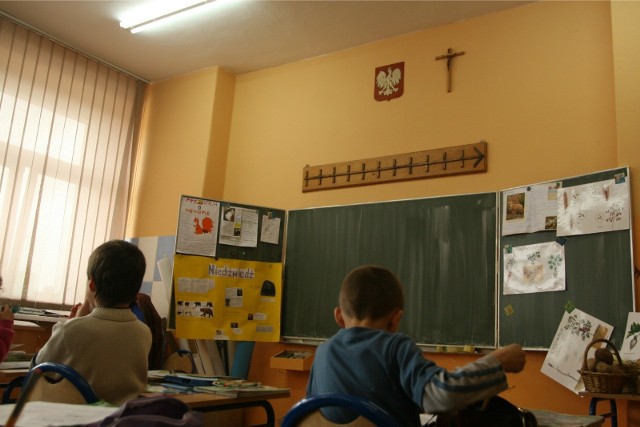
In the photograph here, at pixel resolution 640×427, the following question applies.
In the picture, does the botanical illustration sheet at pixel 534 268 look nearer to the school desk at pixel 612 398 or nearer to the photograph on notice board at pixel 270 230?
the school desk at pixel 612 398

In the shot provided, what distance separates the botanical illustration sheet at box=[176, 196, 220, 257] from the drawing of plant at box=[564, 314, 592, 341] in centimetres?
257

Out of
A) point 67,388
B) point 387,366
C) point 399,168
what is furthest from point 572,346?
point 67,388

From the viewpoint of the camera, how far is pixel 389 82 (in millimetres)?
4672

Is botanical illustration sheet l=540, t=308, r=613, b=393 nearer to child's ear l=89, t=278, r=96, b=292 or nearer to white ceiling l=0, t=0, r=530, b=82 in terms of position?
white ceiling l=0, t=0, r=530, b=82

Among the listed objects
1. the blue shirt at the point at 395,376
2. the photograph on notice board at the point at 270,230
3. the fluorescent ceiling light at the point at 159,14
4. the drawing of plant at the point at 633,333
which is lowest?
the blue shirt at the point at 395,376

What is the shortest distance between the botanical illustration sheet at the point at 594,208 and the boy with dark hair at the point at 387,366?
2.17 metres

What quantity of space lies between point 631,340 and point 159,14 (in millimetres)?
3942

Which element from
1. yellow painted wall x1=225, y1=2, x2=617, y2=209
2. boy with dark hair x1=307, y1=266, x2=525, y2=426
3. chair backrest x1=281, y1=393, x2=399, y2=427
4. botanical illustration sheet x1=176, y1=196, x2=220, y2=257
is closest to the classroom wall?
yellow painted wall x1=225, y1=2, x2=617, y2=209

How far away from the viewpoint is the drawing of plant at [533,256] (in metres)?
3.61

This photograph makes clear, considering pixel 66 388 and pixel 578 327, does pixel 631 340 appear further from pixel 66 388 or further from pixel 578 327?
pixel 66 388

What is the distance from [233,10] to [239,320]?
93.2 inches

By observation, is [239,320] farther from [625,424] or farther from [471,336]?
[625,424]

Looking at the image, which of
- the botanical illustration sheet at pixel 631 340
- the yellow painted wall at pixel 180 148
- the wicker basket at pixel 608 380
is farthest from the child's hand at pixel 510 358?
the yellow painted wall at pixel 180 148

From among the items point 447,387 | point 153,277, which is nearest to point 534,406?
point 447,387
